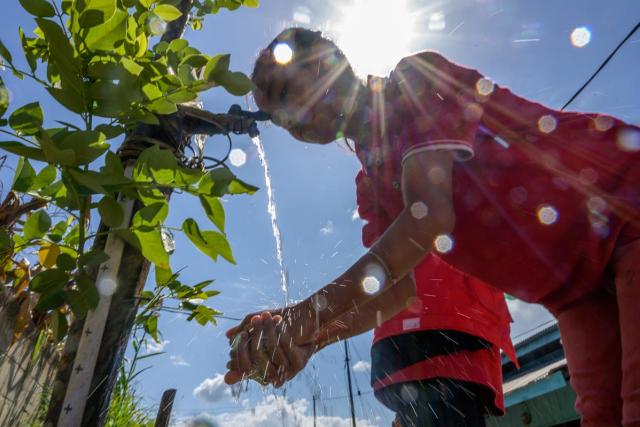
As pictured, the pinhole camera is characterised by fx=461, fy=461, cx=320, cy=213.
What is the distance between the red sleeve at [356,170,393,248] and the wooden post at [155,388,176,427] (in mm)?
1444

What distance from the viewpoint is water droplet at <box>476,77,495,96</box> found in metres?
1.29

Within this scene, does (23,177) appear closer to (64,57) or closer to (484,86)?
(64,57)

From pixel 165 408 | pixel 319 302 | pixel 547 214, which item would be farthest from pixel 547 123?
pixel 165 408

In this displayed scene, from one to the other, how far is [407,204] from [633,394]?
0.60 meters

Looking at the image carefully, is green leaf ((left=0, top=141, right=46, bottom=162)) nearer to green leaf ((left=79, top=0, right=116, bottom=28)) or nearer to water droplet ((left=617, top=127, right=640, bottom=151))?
green leaf ((left=79, top=0, right=116, bottom=28))

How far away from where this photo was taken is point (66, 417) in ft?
3.16

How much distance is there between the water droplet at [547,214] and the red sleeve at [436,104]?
0.73 ft

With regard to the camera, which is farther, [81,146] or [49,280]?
[49,280]

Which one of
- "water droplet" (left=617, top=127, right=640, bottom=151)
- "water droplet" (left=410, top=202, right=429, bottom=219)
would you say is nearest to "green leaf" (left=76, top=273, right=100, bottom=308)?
"water droplet" (left=410, top=202, right=429, bottom=219)

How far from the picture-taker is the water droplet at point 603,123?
1.13 meters

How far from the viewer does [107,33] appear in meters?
0.71

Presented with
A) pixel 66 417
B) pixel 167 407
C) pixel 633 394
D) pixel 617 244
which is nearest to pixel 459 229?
pixel 617 244

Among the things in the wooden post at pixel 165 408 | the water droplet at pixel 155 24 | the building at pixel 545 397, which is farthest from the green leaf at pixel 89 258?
the building at pixel 545 397

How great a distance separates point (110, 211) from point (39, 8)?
314mm
